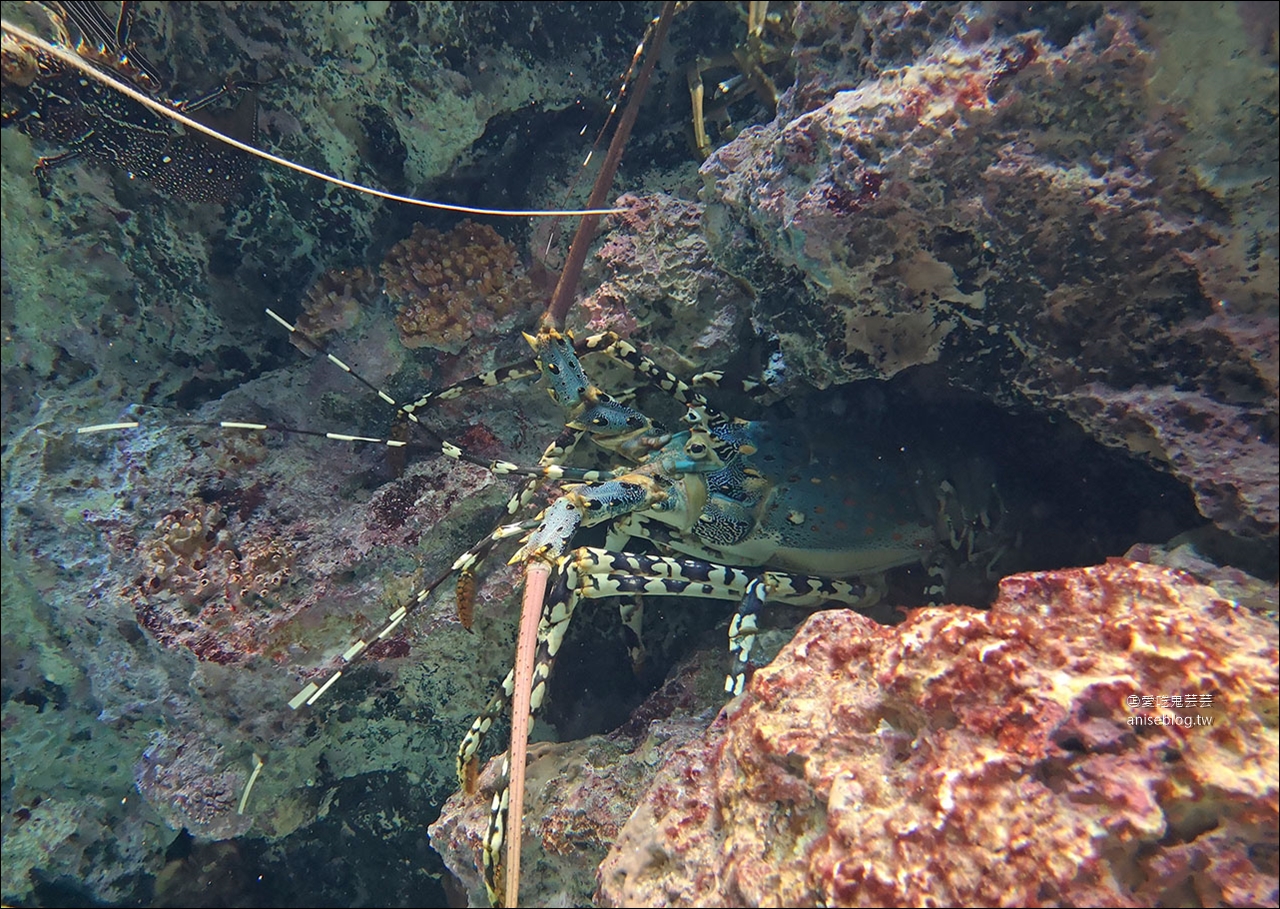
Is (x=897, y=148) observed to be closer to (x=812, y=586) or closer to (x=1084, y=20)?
(x=1084, y=20)

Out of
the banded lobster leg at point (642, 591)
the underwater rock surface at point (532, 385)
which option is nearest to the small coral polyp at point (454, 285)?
the underwater rock surface at point (532, 385)

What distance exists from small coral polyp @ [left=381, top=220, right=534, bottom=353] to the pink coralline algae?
2.54 metres

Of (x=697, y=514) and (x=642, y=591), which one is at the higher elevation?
(x=697, y=514)

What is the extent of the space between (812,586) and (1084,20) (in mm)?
2247

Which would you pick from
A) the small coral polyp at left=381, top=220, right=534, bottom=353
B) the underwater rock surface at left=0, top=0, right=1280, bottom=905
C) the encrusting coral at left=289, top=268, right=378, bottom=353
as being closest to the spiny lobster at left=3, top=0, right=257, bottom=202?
the underwater rock surface at left=0, top=0, right=1280, bottom=905

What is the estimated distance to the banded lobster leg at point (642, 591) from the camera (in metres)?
2.62

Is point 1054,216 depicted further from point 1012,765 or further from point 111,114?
point 111,114

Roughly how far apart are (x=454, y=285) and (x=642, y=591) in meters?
2.02

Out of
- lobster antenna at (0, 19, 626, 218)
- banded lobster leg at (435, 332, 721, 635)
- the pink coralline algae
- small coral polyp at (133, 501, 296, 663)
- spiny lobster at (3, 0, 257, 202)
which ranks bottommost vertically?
the pink coralline algae

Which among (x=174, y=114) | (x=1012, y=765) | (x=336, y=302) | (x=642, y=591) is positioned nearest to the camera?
(x=1012, y=765)

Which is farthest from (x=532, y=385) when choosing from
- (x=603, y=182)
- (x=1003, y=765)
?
(x=1003, y=765)

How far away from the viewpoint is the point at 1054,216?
1908mm

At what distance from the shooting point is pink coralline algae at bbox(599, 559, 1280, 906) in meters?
1.17

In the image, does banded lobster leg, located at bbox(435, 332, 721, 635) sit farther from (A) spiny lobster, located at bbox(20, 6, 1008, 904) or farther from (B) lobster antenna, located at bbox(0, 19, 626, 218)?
(B) lobster antenna, located at bbox(0, 19, 626, 218)
